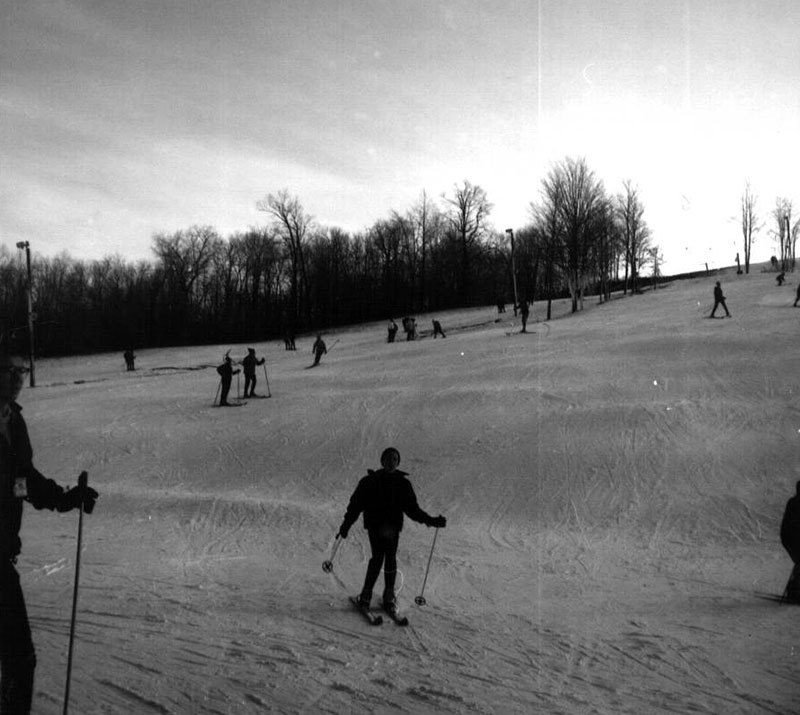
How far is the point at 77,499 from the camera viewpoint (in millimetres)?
4012

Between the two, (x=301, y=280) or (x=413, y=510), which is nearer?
(x=413, y=510)

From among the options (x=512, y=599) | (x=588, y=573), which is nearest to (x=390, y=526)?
(x=512, y=599)

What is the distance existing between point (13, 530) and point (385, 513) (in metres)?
3.49

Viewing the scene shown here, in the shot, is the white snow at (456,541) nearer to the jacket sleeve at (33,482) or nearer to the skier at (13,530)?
the skier at (13,530)

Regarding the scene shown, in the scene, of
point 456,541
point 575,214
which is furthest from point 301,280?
point 456,541

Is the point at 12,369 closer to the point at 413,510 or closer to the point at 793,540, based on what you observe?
the point at 413,510

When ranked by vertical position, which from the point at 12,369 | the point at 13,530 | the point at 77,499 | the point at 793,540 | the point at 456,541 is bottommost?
the point at 456,541

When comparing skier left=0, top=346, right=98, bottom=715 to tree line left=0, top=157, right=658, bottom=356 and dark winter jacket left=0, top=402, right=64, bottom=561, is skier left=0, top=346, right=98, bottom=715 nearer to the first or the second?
dark winter jacket left=0, top=402, right=64, bottom=561

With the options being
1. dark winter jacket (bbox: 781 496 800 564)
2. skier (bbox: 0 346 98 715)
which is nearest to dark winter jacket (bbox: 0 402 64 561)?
skier (bbox: 0 346 98 715)

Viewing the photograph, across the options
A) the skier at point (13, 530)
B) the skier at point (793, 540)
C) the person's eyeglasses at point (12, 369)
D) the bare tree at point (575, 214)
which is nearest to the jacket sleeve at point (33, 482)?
the skier at point (13, 530)

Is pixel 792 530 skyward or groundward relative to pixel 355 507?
groundward

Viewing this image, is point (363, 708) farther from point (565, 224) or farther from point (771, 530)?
point (565, 224)

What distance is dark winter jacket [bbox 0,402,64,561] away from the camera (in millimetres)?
3762

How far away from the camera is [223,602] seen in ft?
22.3
